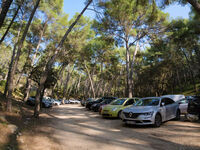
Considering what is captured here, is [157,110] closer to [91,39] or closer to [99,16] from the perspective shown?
[99,16]

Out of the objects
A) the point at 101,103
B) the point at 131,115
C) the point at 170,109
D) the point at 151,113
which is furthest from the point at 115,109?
the point at 101,103

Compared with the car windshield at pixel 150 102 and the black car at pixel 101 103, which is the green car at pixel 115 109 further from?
the black car at pixel 101 103

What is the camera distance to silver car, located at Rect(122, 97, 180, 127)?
21.7 feet

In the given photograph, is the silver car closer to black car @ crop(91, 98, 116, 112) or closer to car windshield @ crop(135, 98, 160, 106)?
car windshield @ crop(135, 98, 160, 106)

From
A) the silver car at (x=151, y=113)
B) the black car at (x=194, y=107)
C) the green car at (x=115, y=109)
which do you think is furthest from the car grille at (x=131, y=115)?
the black car at (x=194, y=107)

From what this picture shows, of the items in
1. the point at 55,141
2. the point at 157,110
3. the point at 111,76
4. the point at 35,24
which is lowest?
the point at 55,141

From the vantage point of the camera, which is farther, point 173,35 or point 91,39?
point 91,39

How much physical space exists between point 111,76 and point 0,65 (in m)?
27.0

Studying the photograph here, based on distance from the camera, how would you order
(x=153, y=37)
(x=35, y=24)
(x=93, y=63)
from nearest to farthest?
(x=153, y=37)
(x=35, y=24)
(x=93, y=63)

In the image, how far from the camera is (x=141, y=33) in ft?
56.9

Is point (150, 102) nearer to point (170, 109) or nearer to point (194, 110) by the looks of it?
point (170, 109)

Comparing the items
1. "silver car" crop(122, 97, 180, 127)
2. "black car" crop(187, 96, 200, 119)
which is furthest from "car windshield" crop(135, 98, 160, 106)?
"black car" crop(187, 96, 200, 119)

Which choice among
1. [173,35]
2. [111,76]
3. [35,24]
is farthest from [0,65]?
[173,35]

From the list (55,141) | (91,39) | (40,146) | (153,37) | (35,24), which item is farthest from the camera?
(91,39)
